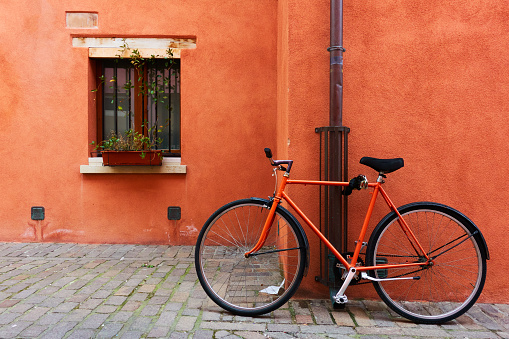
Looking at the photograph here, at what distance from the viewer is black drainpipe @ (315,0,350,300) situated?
2977 millimetres

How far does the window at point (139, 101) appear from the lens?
16.8 ft

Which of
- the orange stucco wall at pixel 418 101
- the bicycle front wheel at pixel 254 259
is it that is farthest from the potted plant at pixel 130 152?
the orange stucco wall at pixel 418 101

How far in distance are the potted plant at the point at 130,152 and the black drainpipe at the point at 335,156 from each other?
8.33 feet

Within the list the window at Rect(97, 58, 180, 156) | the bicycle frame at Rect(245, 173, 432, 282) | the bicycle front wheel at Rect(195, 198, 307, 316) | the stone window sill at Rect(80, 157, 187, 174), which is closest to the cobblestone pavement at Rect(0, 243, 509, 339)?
the bicycle front wheel at Rect(195, 198, 307, 316)

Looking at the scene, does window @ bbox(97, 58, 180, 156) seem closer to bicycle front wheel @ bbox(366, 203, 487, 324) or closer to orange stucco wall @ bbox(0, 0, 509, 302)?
orange stucco wall @ bbox(0, 0, 509, 302)

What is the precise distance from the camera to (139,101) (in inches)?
202

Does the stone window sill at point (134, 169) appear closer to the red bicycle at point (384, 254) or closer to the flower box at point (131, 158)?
the flower box at point (131, 158)

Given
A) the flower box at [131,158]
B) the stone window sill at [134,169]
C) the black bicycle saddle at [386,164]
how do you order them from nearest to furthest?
the black bicycle saddle at [386,164]
the flower box at [131,158]
the stone window sill at [134,169]

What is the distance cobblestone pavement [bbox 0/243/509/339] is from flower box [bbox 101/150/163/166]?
4.85 feet

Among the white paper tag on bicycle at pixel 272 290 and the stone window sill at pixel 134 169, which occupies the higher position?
the stone window sill at pixel 134 169

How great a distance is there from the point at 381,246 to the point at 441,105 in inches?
52.3

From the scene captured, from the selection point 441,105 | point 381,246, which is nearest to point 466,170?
point 441,105

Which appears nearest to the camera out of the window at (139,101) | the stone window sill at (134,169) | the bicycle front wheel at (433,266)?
the bicycle front wheel at (433,266)

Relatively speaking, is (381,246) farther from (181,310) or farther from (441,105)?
(181,310)
